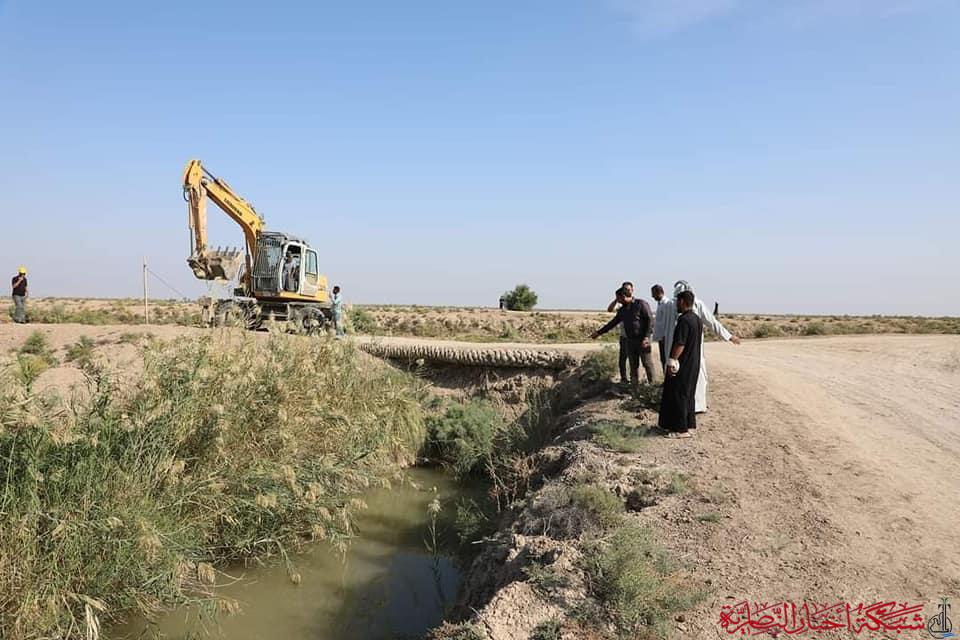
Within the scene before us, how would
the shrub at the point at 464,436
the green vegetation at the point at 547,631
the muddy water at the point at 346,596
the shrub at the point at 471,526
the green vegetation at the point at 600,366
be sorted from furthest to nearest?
1. the green vegetation at the point at 600,366
2. the shrub at the point at 464,436
3. the shrub at the point at 471,526
4. the muddy water at the point at 346,596
5. the green vegetation at the point at 547,631

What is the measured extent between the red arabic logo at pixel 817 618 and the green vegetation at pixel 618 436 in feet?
8.80

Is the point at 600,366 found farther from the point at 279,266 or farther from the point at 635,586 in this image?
the point at 279,266

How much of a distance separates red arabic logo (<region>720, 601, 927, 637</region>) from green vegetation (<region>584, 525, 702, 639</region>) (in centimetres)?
27

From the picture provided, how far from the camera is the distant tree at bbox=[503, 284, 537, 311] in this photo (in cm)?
4572

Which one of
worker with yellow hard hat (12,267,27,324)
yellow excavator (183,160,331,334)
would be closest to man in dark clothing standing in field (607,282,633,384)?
yellow excavator (183,160,331,334)

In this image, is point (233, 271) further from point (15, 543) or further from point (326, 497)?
point (15, 543)

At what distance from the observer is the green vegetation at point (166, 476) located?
3439mm

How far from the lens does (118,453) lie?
161 inches

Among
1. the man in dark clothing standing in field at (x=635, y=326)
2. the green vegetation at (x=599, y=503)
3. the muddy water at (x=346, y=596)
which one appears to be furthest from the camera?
the man in dark clothing standing in field at (x=635, y=326)

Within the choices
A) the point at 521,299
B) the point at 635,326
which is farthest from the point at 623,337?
the point at 521,299

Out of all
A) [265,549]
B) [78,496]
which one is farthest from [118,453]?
[265,549]

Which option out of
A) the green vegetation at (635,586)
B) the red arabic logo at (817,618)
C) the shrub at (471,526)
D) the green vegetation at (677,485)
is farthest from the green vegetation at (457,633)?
the green vegetation at (677,485)

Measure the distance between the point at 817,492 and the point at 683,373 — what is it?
1894 millimetres

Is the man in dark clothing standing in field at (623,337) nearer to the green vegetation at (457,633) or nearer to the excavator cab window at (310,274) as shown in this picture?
the green vegetation at (457,633)
